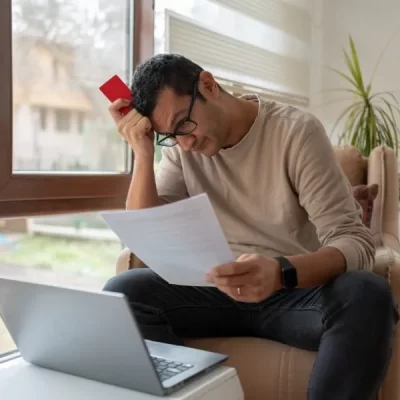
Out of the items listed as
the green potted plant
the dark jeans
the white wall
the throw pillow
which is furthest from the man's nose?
the white wall

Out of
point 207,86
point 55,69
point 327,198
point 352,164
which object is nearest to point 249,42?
point 352,164

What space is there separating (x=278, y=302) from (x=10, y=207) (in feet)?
2.46

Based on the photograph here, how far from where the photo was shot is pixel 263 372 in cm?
126

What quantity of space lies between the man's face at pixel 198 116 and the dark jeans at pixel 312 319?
1.06 ft

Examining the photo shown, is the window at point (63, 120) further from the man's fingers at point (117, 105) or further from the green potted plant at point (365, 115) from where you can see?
the green potted plant at point (365, 115)

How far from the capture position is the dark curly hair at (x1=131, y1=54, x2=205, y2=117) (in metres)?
1.30

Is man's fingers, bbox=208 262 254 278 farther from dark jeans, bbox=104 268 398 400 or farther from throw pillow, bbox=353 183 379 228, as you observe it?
throw pillow, bbox=353 183 379 228

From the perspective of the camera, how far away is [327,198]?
4.26 ft

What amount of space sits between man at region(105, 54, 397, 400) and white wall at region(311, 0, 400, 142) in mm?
1695

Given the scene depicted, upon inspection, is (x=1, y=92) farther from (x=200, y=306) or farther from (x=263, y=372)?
(x=263, y=372)

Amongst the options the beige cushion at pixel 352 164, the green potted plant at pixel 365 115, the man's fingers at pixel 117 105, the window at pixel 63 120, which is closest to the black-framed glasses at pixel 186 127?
the man's fingers at pixel 117 105

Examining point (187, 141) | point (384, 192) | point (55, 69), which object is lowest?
point (384, 192)

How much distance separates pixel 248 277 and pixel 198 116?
41 cm

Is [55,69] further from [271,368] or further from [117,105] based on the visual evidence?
[271,368]
